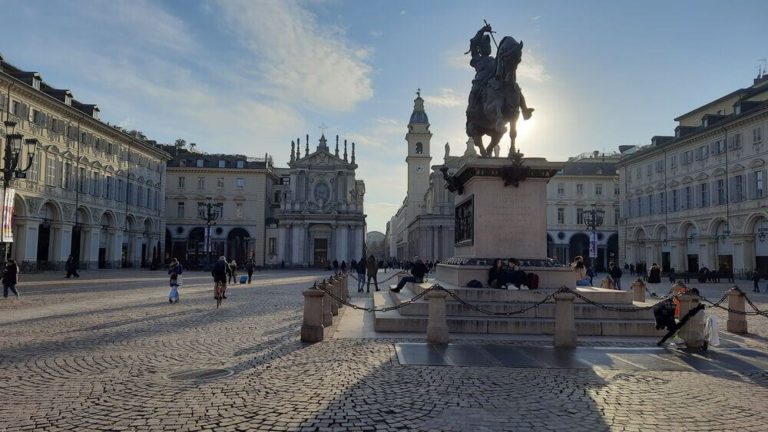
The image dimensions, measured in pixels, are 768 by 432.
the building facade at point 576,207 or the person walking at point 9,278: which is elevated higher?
the building facade at point 576,207

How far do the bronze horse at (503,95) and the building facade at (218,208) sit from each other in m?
62.0

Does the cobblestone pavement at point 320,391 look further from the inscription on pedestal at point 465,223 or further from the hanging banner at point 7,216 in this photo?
the hanging banner at point 7,216

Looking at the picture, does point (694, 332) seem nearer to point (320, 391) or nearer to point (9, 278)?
point (320, 391)

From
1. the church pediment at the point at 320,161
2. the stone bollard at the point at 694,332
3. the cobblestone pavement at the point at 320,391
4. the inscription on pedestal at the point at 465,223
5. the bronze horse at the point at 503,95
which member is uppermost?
the church pediment at the point at 320,161

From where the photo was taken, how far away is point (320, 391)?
6.90 m

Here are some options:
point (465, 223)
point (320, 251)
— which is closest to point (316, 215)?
point (320, 251)

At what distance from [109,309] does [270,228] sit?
63.1m

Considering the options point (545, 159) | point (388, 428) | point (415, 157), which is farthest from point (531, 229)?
point (415, 157)

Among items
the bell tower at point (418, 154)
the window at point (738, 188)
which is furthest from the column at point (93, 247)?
the bell tower at point (418, 154)

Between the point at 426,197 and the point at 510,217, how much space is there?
85482 mm

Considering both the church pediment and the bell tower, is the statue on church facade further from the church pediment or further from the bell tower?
the bell tower

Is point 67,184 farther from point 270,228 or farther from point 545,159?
point 545,159

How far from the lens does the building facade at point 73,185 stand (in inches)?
1549

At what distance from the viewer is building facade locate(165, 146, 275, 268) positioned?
2908 inches
